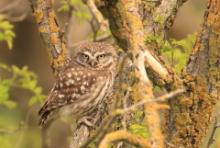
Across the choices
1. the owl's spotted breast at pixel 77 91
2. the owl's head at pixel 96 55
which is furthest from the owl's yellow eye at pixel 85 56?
the owl's spotted breast at pixel 77 91

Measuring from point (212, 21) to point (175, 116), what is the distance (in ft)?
1.82

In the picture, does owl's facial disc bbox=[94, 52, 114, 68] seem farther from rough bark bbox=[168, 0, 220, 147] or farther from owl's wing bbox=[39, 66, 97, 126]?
rough bark bbox=[168, 0, 220, 147]

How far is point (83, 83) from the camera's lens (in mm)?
7305

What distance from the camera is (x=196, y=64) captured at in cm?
455

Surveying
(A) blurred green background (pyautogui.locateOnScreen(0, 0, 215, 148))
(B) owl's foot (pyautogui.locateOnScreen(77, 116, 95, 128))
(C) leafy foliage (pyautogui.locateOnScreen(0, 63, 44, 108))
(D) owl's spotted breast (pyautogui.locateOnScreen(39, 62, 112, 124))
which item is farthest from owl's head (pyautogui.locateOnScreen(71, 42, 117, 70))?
(A) blurred green background (pyautogui.locateOnScreen(0, 0, 215, 148))

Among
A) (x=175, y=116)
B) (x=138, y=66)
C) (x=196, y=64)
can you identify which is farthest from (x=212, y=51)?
(x=138, y=66)

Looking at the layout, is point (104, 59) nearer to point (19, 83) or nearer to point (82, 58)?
point (82, 58)

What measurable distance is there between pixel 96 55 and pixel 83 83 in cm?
31

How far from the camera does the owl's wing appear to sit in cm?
701

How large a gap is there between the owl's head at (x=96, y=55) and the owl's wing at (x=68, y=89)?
15 centimetres

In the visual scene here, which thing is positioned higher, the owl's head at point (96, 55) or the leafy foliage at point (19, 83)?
the owl's head at point (96, 55)

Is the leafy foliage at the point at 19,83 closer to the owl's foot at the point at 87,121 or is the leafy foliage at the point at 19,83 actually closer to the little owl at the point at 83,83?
the little owl at the point at 83,83

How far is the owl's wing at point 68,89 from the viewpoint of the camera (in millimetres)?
7010

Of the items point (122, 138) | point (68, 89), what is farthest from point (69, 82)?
point (122, 138)
